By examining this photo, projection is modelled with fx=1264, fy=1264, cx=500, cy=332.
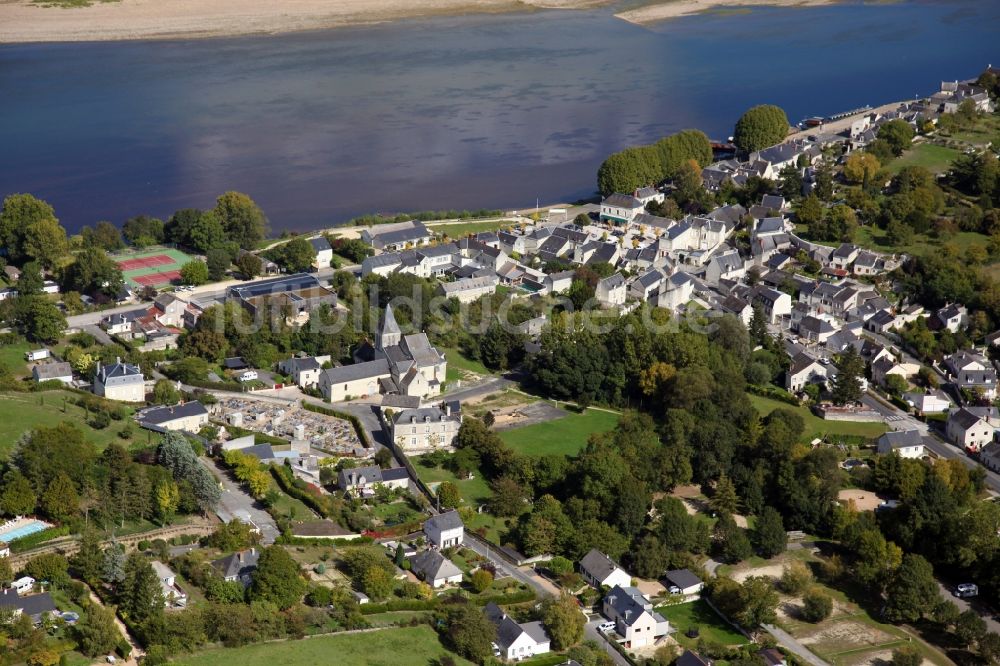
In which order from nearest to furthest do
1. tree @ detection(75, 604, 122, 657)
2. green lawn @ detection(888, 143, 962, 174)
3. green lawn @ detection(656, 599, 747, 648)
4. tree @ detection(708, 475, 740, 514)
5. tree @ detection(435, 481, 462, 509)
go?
tree @ detection(75, 604, 122, 657)
green lawn @ detection(656, 599, 747, 648)
tree @ detection(435, 481, 462, 509)
tree @ detection(708, 475, 740, 514)
green lawn @ detection(888, 143, 962, 174)

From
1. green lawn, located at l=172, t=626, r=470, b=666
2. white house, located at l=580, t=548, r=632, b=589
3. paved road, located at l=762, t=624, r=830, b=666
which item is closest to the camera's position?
green lawn, located at l=172, t=626, r=470, b=666

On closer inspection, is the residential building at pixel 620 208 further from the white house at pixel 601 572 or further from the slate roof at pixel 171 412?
the white house at pixel 601 572

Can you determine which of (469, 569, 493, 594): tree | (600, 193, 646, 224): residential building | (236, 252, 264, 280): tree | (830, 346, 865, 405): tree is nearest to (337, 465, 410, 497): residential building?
(469, 569, 493, 594): tree

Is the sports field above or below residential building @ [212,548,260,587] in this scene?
above

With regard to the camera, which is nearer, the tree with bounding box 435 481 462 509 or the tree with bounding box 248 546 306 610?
the tree with bounding box 248 546 306 610

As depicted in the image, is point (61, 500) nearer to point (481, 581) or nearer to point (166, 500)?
point (166, 500)

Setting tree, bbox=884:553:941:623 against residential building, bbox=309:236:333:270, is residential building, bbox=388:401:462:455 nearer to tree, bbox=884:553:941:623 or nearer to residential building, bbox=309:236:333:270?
tree, bbox=884:553:941:623

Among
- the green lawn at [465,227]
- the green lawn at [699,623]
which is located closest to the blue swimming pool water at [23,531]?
the green lawn at [699,623]


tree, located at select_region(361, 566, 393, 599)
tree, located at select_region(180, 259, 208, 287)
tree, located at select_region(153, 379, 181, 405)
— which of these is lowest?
tree, located at select_region(361, 566, 393, 599)

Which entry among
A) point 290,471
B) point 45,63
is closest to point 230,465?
point 290,471
